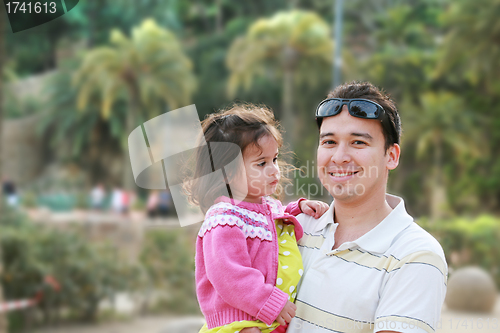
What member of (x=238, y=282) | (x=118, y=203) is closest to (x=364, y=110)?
Result: (x=238, y=282)

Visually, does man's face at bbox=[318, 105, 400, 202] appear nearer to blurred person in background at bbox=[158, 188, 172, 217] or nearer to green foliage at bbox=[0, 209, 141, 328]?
green foliage at bbox=[0, 209, 141, 328]

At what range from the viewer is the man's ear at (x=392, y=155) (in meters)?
1.72

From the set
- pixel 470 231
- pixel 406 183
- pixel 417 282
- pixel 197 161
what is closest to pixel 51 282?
pixel 197 161

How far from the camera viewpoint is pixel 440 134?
19.7 meters

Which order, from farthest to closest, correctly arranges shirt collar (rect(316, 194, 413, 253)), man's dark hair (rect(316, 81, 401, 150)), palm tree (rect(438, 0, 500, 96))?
1. palm tree (rect(438, 0, 500, 96))
2. man's dark hair (rect(316, 81, 401, 150))
3. shirt collar (rect(316, 194, 413, 253))

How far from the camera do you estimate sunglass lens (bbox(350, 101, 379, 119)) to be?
165cm

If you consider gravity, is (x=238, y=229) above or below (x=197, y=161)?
below

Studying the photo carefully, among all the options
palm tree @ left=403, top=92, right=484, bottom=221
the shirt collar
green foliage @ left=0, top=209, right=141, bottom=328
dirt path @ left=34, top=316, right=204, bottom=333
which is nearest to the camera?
the shirt collar

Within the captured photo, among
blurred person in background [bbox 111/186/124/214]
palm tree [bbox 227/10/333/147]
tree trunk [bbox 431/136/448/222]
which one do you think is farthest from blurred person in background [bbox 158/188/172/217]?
tree trunk [bbox 431/136/448/222]

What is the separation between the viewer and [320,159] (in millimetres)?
1739

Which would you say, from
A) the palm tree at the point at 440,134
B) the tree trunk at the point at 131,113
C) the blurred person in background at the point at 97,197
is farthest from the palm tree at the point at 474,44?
the blurred person in background at the point at 97,197

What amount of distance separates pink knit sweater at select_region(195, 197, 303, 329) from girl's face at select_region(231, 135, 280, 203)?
0.19 ft

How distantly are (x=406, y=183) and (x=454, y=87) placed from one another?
458 cm

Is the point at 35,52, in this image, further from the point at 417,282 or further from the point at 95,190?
the point at 417,282
